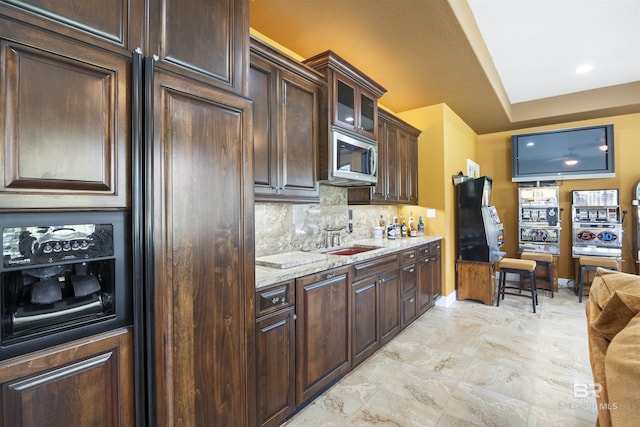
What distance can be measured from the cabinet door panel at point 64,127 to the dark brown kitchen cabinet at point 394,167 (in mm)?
2533

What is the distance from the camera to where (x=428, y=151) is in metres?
4.29

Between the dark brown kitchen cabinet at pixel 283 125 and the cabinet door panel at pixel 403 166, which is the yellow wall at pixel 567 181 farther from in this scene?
the dark brown kitchen cabinet at pixel 283 125

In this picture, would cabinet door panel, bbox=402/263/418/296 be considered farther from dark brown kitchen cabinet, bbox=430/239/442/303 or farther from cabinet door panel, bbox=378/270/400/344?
dark brown kitchen cabinet, bbox=430/239/442/303

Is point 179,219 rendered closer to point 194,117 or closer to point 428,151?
point 194,117

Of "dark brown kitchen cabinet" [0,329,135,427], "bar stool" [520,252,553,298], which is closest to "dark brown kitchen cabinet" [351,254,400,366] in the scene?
"dark brown kitchen cabinet" [0,329,135,427]

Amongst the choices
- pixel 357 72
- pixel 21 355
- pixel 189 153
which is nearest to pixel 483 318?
pixel 357 72

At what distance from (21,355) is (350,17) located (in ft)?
8.70

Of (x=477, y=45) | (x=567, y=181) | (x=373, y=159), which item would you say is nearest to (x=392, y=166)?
(x=373, y=159)

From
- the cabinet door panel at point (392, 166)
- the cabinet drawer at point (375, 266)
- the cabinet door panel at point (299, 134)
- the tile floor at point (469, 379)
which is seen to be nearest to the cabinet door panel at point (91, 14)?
the cabinet door panel at point (299, 134)

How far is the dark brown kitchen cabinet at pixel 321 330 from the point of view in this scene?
1949mm

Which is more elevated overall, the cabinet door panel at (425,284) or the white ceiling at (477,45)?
the white ceiling at (477,45)

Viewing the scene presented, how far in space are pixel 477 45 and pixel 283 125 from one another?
2153 millimetres

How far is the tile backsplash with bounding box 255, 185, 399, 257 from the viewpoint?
8.02 feet

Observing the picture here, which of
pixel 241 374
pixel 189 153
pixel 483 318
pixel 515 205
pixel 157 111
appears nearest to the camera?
pixel 157 111
